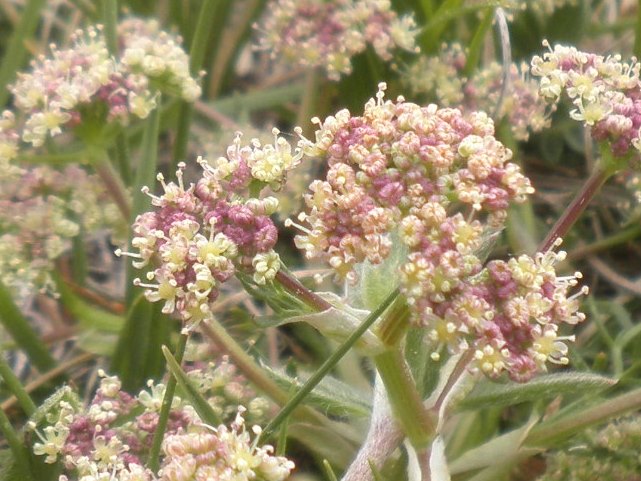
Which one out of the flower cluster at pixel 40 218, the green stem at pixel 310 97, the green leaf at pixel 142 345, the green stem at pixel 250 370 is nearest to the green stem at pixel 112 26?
the flower cluster at pixel 40 218

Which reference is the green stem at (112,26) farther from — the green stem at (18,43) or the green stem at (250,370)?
the green stem at (250,370)

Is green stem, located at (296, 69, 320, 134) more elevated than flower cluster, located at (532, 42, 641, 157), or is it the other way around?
flower cluster, located at (532, 42, 641, 157)

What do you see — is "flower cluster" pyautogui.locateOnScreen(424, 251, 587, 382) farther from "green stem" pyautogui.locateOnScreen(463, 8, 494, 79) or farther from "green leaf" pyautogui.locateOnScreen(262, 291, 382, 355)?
"green stem" pyautogui.locateOnScreen(463, 8, 494, 79)

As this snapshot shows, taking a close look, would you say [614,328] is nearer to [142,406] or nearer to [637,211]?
[637,211]

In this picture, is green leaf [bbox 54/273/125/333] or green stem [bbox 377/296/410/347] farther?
green leaf [bbox 54/273/125/333]

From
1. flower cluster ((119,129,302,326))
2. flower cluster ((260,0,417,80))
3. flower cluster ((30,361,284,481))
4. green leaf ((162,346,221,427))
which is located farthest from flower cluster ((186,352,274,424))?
flower cluster ((260,0,417,80))
